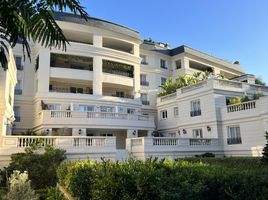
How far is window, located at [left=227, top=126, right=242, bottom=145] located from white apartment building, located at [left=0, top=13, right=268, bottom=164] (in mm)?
97

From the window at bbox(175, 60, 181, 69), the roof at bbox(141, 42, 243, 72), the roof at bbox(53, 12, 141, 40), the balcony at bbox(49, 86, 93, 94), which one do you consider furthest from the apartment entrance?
the window at bbox(175, 60, 181, 69)

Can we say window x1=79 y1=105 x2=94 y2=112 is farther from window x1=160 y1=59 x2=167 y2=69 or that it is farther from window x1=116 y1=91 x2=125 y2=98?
window x1=160 y1=59 x2=167 y2=69

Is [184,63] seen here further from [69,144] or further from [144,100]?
[69,144]

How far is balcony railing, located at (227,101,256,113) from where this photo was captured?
25.9m

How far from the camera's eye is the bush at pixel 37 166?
16406 millimetres

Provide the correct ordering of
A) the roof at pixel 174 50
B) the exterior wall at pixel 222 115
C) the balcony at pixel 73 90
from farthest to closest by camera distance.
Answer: the roof at pixel 174 50 < the balcony at pixel 73 90 < the exterior wall at pixel 222 115

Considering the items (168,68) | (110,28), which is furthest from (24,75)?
(168,68)

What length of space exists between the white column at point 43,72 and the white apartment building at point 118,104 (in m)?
0.11

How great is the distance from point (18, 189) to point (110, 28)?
28558 millimetres

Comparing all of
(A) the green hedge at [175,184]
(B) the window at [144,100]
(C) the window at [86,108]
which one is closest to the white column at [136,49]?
(B) the window at [144,100]

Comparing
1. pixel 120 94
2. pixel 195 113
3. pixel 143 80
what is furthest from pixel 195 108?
pixel 143 80

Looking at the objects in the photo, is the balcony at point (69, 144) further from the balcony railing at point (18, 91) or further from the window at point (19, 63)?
the window at point (19, 63)

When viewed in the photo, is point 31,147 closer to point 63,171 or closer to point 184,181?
point 63,171

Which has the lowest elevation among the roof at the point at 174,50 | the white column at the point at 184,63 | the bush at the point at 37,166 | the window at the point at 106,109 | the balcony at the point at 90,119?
the bush at the point at 37,166
